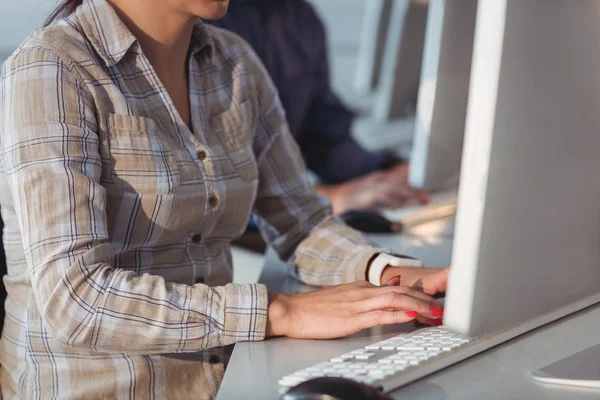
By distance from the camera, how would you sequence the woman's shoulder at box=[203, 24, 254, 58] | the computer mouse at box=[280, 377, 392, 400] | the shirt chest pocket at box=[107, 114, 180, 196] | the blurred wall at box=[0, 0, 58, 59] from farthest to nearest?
the blurred wall at box=[0, 0, 58, 59]
the woman's shoulder at box=[203, 24, 254, 58]
the shirt chest pocket at box=[107, 114, 180, 196]
the computer mouse at box=[280, 377, 392, 400]

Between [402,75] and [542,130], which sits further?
[402,75]

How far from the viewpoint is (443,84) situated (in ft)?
3.86

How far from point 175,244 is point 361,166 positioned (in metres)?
1.32

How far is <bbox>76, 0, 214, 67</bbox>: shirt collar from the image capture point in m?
1.11

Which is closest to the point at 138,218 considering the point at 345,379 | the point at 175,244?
the point at 175,244

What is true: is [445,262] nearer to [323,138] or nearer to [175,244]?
[175,244]

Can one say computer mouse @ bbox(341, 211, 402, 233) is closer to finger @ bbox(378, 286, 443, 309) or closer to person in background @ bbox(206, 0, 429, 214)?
person in background @ bbox(206, 0, 429, 214)

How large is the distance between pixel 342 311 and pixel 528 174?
0.29 meters

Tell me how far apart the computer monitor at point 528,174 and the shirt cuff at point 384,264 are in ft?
0.97

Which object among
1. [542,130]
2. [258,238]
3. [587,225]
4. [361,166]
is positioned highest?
[542,130]

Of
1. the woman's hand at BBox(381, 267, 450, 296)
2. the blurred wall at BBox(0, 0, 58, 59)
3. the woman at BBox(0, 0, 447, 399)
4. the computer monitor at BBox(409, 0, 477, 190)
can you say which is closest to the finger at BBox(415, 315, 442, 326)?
the woman at BBox(0, 0, 447, 399)

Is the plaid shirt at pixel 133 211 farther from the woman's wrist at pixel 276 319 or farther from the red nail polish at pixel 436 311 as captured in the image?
the red nail polish at pixel 436 311

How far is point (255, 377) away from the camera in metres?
0.89

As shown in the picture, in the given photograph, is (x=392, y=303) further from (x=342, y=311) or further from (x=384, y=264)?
(x=384, y=264)
